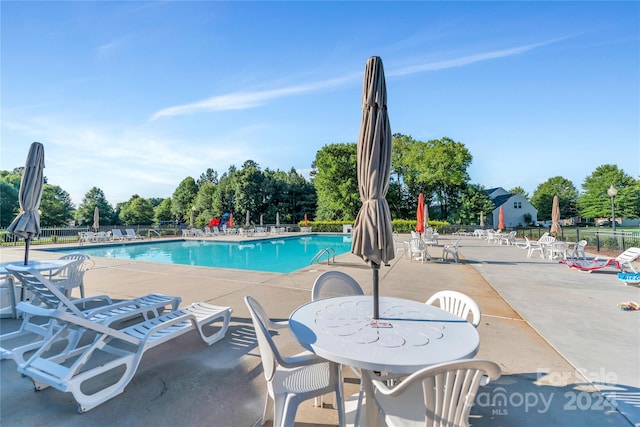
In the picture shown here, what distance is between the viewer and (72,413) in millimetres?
1968

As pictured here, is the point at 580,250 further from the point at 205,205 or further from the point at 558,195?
the point at 558,195

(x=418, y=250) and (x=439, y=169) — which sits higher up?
(x=439, y=169)

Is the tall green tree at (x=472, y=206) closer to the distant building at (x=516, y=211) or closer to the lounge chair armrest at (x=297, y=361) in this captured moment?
the distant building at (x=516, y=211)

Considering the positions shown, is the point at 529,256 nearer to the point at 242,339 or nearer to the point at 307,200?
the point at 242,339

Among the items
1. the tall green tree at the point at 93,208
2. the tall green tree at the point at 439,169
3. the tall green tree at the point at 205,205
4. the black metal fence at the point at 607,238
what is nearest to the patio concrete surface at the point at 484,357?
the black metal fence at the point at 607,238

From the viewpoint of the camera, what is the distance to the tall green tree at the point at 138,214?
41.6m

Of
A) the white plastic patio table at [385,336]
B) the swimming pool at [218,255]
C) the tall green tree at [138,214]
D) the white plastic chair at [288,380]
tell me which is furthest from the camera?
the tall green tree at [138,214]

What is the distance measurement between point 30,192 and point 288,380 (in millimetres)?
5156

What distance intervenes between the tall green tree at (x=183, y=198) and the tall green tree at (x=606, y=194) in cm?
→ 5448

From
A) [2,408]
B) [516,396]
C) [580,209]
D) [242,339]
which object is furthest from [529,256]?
[580,209]

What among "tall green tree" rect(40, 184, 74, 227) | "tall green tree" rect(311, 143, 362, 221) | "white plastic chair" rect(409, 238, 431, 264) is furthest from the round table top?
"tall green tree" rect(40, 184, 74, 227)

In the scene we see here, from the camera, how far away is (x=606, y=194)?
1379 inches

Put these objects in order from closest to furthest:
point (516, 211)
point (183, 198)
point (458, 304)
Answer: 1. point (458, 304)
2. point (516, 211)
3. point (183, 198)

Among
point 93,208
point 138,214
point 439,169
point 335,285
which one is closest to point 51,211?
point 93,208
